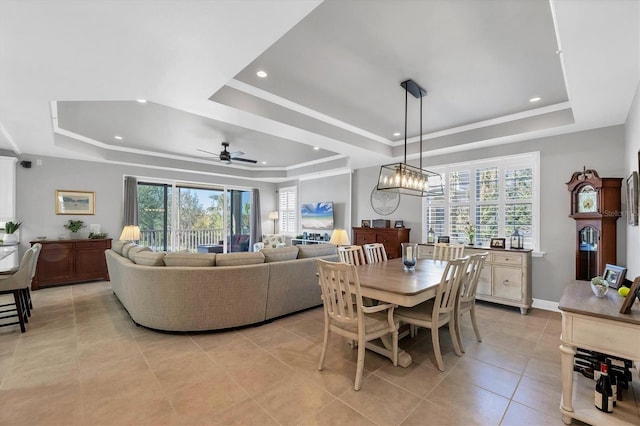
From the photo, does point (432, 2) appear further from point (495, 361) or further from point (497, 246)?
point (497, 246)

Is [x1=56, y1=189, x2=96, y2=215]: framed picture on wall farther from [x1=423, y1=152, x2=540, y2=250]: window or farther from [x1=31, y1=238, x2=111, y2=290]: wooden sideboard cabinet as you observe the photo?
[x1=423, y1=152, x2=540, y2=250]: window

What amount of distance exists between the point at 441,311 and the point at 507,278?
7.62 feet

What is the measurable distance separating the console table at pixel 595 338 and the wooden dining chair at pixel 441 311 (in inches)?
31.1

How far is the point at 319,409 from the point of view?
2.00 meters

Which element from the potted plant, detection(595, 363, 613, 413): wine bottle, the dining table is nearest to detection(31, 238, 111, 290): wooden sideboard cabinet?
the potted plant

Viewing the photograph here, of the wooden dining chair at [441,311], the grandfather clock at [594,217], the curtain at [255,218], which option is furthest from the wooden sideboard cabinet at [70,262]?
the grandfather clock at [594,217]

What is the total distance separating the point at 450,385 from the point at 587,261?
3105 millimetres

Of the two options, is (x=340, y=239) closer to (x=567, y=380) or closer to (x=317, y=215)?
(x=317, y=215)

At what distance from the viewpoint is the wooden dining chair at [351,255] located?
3.71 meters

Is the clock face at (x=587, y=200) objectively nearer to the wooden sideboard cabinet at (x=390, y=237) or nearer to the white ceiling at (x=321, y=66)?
the white ceiling at (x=321, y=66)

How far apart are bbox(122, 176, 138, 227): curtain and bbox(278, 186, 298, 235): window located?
4.08 metres

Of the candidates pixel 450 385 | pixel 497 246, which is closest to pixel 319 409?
pixel 450 385

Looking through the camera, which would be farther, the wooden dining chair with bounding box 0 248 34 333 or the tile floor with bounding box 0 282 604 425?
the wooden dining chair with bounding box 0 248 34 333

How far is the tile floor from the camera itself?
1.94 m
